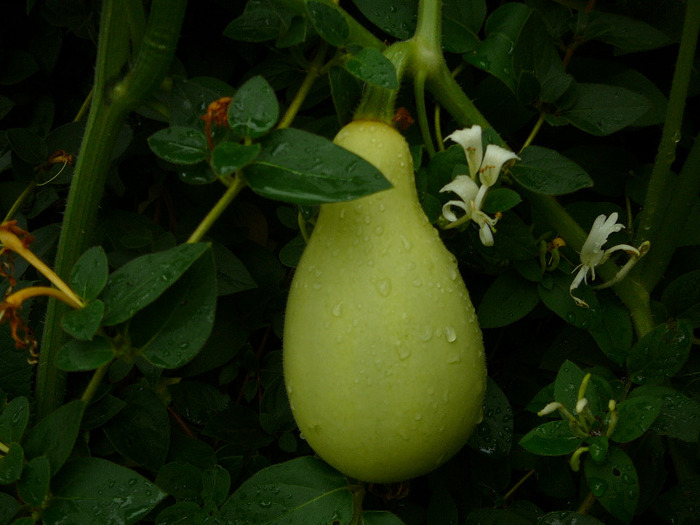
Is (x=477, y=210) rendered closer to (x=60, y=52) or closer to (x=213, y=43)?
(x=213, y=43)

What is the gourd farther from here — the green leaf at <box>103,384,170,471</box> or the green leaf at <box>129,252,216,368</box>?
the green leaf at <box>103,384,170,471</box>

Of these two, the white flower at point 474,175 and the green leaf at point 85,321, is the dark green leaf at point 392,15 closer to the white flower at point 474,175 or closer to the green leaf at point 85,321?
the white flower at point 474,175

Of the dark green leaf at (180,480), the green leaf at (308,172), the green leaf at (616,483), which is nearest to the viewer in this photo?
the green leaf at (308,172)

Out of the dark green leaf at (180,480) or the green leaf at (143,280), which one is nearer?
the green leaf at (143,280)

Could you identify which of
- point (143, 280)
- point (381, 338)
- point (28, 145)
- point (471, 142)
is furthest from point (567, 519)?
point (28, 145)

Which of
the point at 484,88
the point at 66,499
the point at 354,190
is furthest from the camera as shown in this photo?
the point at 484,88

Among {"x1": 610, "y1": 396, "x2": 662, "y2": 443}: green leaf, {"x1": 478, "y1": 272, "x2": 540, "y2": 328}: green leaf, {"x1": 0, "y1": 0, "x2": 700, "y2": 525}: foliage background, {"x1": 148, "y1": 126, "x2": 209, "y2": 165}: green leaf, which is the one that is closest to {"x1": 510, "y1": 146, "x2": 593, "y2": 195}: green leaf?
{"x1": 0, "y1": 0, "x2": 700, "y2": 525}: foliage background

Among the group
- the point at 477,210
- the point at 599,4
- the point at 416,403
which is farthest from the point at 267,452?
the point at 599,4

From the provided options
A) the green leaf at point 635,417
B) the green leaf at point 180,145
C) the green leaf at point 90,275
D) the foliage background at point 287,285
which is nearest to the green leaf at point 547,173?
the foliage background at point 287,285
